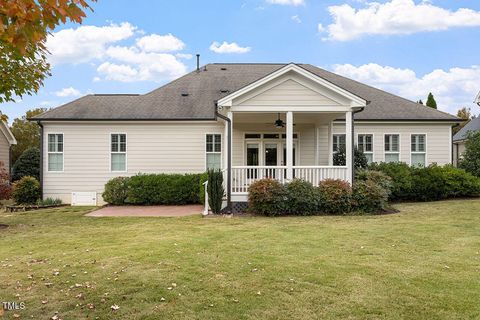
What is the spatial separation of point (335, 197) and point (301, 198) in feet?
3.52

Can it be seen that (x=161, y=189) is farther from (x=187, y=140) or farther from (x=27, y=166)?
(x=27, y=166)

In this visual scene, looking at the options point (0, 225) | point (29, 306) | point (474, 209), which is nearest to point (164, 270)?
point (29, 306)

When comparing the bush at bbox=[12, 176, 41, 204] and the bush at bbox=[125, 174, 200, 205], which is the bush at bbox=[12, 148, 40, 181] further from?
the bush at bbox=[125, 174, 200, 205]

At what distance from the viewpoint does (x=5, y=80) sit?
20.0 feet

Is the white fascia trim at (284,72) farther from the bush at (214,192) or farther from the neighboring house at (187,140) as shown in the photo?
the neighboring house at (187,140)

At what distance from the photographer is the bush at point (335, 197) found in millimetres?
11812

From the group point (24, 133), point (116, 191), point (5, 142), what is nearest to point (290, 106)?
point (116, 191)

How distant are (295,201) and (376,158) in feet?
22.6

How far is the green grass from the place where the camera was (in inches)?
159

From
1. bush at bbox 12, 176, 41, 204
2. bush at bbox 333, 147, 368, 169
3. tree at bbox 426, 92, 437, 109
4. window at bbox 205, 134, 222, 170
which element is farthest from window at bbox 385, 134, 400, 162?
tree at bbox 426, 92, 437, 109

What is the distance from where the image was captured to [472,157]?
16578mm

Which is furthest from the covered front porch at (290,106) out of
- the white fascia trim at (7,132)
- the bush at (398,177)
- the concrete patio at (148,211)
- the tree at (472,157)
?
the white fascia trim at (7,132)

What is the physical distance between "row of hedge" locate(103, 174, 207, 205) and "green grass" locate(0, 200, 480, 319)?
5436 millimetres

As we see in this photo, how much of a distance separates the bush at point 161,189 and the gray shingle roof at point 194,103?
2.62 m
